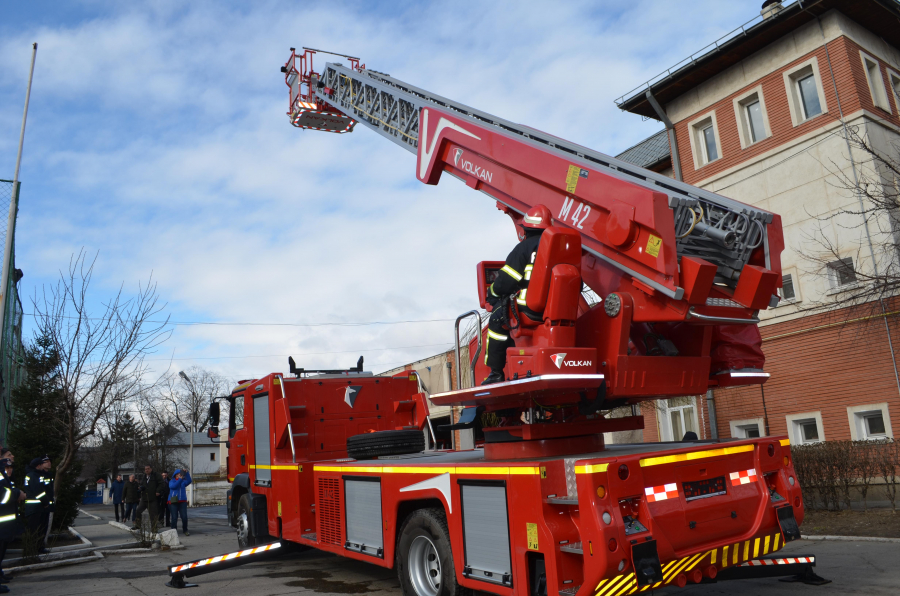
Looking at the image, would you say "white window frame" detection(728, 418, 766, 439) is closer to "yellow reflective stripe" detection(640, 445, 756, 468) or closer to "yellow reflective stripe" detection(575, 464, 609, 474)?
"yellow reflective stripe" detection(640, 445, 756, 468)

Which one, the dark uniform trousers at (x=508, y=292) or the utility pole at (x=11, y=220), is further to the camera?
the utility pole at (x=11, y=220)

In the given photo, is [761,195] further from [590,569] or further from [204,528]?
[204,528]

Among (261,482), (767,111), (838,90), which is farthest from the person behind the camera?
(767,111)

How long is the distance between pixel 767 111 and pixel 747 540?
45.0ft

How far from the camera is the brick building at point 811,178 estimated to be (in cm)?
1413

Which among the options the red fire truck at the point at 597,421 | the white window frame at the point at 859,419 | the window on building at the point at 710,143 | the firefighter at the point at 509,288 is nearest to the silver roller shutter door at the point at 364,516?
the red fire truck at the point at 597,421

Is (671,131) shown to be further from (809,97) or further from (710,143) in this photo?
(809,97)

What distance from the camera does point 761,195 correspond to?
Result: 53.2ft

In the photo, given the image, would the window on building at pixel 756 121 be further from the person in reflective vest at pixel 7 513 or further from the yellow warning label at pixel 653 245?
the person in reflective vest at pixel 7 513

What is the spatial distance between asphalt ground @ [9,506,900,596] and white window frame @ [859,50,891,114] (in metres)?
10.8

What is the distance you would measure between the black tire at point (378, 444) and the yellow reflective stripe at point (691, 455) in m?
3.79

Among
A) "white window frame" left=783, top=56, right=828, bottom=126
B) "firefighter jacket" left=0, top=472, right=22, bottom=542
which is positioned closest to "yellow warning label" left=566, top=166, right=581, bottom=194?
"firefighter jacket" left=0, top=472, right=22, bottom=542

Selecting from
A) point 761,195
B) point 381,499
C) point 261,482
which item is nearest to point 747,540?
point 381,499

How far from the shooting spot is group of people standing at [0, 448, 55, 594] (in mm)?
8672
